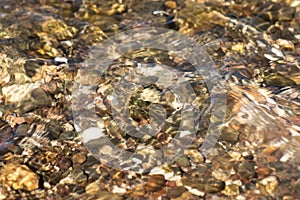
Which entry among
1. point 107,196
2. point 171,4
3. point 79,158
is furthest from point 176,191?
point 171,4

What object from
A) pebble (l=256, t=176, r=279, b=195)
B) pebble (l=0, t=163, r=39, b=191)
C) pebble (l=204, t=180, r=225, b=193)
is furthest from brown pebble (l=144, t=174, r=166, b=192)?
pebble (l=0, t=163, r=39, b=191)

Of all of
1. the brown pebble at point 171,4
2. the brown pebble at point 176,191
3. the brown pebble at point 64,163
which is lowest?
the brown pebble at point 176,191

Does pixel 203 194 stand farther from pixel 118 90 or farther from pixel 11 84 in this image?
pixel 11 84

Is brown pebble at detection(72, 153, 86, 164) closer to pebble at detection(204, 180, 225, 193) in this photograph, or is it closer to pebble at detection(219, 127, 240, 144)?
pebble at detection(204, 180, 225, 193)

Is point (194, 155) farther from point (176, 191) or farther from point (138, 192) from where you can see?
point (138, 192)

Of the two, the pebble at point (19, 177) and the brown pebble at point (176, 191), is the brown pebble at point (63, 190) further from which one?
the brown pebble at point (176, 191)

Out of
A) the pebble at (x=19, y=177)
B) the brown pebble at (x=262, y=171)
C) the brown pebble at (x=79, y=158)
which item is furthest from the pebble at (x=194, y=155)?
the pebble at (x=19, y=177)
